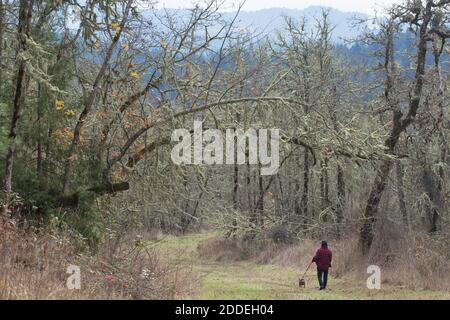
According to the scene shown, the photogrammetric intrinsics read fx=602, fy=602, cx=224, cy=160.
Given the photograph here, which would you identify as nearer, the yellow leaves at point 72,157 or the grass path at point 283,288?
the grass path at point 283,288

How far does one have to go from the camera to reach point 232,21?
1470 centimetres

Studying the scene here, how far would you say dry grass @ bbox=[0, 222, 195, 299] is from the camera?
323 inches

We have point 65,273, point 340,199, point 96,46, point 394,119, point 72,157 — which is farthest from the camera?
point 340,199

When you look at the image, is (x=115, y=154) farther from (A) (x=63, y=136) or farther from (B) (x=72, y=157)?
(B) (x=72, y=157)

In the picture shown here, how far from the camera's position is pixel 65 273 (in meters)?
9.89

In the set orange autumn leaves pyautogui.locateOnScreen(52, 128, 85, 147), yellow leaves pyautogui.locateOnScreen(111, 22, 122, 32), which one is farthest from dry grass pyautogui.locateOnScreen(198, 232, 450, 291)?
yellow leaves pyautogui.locateOnScreen(111, 22, 122, 32)

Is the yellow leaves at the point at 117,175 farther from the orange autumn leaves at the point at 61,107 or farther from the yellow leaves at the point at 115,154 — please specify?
the orange autumn leaves at the point at 61,107

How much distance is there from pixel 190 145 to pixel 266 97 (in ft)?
7.43

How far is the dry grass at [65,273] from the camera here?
820cm

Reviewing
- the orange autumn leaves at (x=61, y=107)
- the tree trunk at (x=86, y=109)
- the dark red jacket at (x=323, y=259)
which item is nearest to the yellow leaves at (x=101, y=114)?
the tree trunk at (x=86, y=109)

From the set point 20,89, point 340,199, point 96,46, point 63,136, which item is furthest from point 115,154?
point 340,199

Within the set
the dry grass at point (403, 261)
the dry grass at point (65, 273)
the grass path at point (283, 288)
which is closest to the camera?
the dry grass at point (65, 273)

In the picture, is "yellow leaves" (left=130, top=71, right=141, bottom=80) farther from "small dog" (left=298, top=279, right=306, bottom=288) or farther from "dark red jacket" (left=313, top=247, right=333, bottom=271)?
"small dog" (left=298, top=279, right=306, bottom=288)
